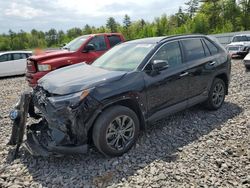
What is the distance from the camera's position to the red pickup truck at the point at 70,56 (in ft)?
25.5

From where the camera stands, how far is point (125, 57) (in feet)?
15.7

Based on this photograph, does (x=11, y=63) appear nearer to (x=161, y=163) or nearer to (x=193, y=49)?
(x=193, y=49)

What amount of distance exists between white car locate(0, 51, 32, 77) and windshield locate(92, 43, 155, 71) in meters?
10.2

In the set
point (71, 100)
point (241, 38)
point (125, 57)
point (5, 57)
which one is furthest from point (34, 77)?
point (241, 38)

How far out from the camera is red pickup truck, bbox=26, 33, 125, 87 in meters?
7.77

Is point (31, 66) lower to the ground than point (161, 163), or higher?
higher

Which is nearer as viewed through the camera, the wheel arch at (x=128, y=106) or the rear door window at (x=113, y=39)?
the wheel arch at (x=128, y=106)

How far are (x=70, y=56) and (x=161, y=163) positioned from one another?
5.64 m

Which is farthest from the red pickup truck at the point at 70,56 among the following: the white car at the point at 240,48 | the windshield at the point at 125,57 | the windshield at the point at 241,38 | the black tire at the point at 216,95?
the windshield at the point at 241,38

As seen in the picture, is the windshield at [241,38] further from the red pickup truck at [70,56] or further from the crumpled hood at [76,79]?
the crumpled hood at [76,79]

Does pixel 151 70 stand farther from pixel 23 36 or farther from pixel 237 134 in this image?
pixel 23 36

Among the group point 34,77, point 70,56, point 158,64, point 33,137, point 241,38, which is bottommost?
point 33,137

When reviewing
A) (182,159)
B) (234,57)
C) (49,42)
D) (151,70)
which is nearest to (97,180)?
(182,159)

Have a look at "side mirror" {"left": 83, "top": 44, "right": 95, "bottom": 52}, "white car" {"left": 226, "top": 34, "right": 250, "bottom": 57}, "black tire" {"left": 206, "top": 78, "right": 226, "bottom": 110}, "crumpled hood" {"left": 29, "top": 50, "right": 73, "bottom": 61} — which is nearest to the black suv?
"black tire" {"left": 206, "top": 78, "right": 226, "bottom": 110}
